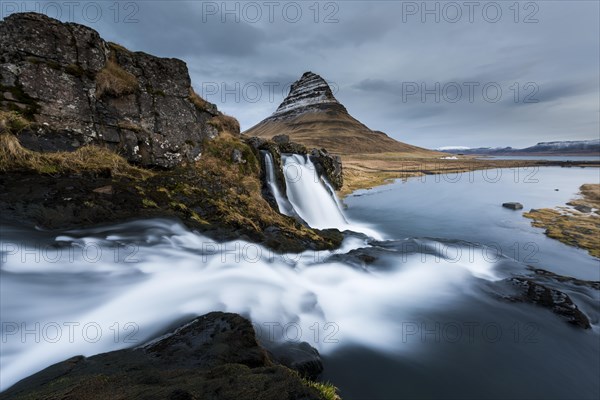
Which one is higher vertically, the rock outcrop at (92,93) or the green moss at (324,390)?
the rock outcrop at (92,93)

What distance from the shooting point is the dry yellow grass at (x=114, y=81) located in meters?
11.8

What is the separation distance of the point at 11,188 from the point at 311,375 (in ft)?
31.0

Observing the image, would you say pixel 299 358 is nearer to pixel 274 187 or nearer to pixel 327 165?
pixel 274 187

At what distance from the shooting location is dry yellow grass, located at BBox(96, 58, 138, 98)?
1177cm

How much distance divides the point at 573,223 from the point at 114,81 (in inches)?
1339

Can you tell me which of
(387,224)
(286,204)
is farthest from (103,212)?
(387,224)

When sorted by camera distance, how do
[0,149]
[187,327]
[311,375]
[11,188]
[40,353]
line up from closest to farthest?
[40,353], [187,327], [311,375], [11,188], [0,149]

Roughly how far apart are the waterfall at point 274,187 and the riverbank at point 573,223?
746 inches

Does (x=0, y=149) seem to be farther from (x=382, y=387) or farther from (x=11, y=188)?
(x=382, y=387)

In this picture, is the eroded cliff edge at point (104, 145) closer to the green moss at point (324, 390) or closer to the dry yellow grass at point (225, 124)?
the dry yellow grass at point (225, 124)

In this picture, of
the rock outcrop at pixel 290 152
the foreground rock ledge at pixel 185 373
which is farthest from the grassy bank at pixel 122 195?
the foreground rock ledge at pixel 185 373

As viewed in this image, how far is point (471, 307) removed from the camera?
10.3 m

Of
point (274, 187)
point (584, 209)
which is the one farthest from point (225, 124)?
point (584, 209)

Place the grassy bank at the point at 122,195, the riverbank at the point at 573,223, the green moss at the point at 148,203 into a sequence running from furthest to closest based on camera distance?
the riverbank at the point at 573,223 → the green moss at the point at 148,203 → the grassy bank at the point at 122,195
